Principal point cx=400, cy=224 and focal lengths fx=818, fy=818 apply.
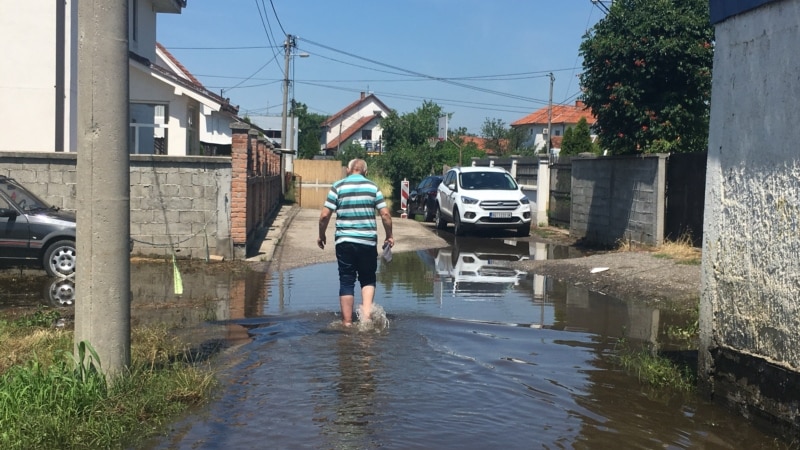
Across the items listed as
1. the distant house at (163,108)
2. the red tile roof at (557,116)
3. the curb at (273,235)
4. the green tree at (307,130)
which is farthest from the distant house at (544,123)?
the distant house at (163,108)

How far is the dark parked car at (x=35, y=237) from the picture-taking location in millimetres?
11750

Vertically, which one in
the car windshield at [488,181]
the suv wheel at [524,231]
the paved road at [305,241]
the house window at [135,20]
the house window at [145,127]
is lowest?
the paved road at [305,241]

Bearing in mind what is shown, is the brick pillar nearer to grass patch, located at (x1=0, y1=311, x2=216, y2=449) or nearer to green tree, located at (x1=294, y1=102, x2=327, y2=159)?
grass patch, located at (x1=0, y1=311, x2=216, y2=449)

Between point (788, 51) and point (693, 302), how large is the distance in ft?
17.1

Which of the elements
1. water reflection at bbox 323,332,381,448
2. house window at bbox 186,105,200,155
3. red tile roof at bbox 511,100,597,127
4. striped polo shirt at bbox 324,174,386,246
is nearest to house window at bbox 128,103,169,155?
house window at bbox 186,105,200,155

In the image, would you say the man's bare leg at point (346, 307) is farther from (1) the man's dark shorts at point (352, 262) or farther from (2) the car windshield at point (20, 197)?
(2) the car windshield at point (20, 197)

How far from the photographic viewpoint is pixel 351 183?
27.6ft

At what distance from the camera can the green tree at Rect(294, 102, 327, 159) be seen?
10150 centimetres

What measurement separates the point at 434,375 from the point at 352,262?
82.4 inches

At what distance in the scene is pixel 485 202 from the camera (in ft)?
66.0

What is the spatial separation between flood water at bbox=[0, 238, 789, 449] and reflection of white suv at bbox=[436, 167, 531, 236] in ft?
28.2

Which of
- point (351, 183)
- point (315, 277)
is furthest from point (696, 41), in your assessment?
point (351, 183)

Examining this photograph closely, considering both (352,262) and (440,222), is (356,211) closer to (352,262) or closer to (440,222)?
(352,262)

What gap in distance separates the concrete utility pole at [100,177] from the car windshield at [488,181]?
636 inches
